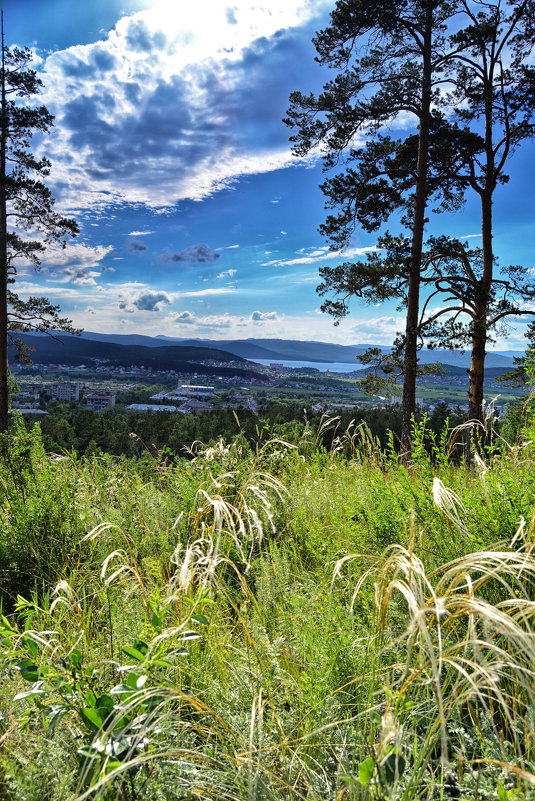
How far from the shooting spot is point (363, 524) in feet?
8.74

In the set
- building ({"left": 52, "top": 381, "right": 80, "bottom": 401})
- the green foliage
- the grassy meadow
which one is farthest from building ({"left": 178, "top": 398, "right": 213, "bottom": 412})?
the grassy meadow

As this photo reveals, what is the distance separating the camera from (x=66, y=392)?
81375 mm

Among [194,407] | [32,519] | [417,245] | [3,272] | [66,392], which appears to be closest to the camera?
[32,519]

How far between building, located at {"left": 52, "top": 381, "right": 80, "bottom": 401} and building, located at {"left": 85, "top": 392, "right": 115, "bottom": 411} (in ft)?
13.2

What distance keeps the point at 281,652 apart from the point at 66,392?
87138 millimetres

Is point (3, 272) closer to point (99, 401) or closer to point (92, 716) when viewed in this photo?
point (92, 716)

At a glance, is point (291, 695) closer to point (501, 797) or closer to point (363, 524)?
point (501, 797)

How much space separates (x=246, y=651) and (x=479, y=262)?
13932 millimetres

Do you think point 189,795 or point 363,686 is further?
point 363,686

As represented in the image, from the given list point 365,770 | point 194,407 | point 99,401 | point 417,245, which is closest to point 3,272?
point 417,245

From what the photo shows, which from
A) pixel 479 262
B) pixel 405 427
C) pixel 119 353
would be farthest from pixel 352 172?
pixel 119 353

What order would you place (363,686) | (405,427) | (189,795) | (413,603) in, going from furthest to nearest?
(405,427), (363,686), (189,795), (413,603)

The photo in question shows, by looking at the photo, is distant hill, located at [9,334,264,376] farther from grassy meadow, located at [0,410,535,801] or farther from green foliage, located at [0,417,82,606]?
grassy meadow, located at [0,410,535,801]

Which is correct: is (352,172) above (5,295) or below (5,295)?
above
